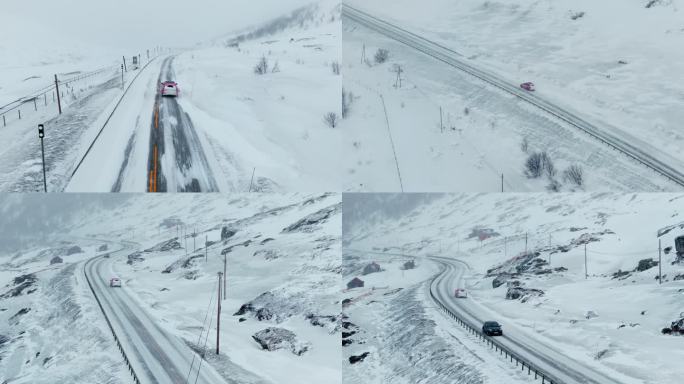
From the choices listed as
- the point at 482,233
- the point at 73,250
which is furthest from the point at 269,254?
the point at 482,233

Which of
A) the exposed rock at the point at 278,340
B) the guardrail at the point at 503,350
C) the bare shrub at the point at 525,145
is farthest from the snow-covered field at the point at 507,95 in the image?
the exposed rock at the point at 278,340

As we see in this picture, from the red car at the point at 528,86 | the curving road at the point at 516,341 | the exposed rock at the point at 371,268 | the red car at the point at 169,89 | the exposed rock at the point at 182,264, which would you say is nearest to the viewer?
the curving road at the point at 516,341

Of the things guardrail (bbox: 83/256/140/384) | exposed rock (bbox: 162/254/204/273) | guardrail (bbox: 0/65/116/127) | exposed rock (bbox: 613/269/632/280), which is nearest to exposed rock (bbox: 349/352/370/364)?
exposed rock (bbox: 162/254/204/273)

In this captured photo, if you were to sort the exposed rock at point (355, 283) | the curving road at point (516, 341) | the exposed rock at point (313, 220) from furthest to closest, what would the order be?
the exposed rock at point (355, 283) < the exposed rock at point (313, 220) < the curving road at point (516, 341)

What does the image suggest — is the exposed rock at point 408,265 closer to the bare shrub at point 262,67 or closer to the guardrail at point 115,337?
the bare shrub at point 262,67

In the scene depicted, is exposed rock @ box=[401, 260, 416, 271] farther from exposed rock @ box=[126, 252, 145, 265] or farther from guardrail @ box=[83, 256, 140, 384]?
guardrail @ box=[83, 256, 140, 384]

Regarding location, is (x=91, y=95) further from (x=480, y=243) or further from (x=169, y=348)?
(x=480, y=243)

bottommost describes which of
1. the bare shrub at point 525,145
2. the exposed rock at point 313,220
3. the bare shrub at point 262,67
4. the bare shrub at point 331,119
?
the exposed rock at point 313,220
